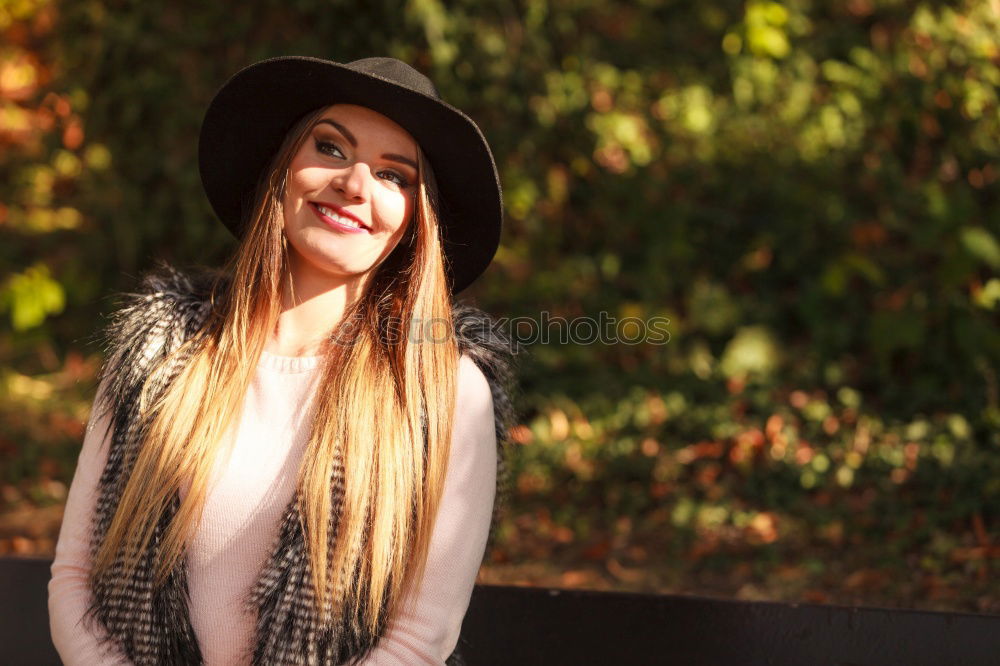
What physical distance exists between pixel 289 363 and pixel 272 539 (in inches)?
13.8

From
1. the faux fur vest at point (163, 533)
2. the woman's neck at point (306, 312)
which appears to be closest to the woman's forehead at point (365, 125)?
the woman's neck at point (306, 312)

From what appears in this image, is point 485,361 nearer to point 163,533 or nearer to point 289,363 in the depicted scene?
point 289,363

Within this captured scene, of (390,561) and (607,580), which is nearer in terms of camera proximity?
(390,561)

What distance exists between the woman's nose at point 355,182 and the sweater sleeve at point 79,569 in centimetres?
68

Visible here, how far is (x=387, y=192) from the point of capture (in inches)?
81.0

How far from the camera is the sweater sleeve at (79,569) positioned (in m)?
2.03

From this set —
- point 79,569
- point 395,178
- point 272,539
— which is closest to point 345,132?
point 395,178

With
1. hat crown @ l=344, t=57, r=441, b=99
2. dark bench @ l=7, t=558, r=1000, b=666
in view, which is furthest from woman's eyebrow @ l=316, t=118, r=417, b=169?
dark bench @ l=7, t=558, r=1000, b=666

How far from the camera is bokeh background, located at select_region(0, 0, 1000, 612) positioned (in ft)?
14.3

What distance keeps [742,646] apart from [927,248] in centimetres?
321

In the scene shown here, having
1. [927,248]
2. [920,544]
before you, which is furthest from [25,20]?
[920,544]

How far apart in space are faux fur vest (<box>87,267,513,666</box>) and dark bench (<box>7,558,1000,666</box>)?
306 mm

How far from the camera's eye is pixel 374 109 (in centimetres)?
202

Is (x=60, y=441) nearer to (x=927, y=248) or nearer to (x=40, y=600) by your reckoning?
(x=40, y=600)
